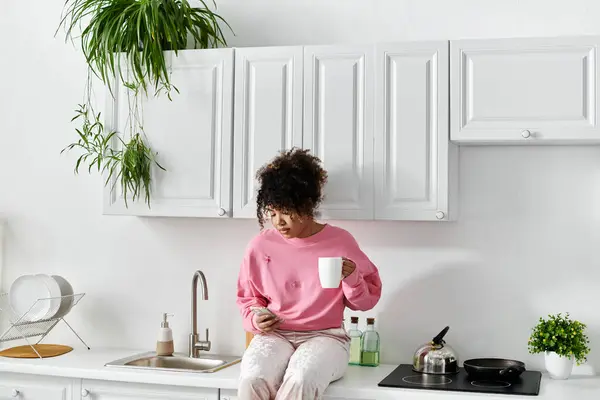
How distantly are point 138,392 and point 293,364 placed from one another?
2.00 feet

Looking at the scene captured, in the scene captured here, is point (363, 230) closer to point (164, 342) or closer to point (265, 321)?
point (265, 321)

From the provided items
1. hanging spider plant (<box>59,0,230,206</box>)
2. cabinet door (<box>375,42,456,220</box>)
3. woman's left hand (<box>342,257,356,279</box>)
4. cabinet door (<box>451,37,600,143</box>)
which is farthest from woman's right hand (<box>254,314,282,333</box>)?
cabinet door (<box>451,37,600,143</box>)

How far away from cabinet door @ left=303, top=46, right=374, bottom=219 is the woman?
0.22ft

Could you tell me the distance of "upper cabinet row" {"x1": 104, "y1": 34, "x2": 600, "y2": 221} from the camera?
8.74ft

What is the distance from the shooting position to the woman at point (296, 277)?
268 cm

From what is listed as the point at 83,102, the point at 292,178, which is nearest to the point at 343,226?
the point at 292,178

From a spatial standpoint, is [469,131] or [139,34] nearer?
[469,131]

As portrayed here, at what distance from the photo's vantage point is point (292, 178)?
2.70 m

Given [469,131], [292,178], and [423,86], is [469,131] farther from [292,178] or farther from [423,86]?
[292,178]

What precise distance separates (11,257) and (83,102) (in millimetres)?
752

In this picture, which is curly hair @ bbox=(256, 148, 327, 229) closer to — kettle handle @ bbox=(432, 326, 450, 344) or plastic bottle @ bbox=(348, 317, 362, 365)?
plastic bottle @ bbox=(348, 317, 362, 365)

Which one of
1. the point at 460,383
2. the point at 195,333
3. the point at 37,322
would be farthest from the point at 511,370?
the point at 37,322

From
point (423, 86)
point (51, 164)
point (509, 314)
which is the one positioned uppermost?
point (423, 86)

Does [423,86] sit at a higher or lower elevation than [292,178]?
higher
